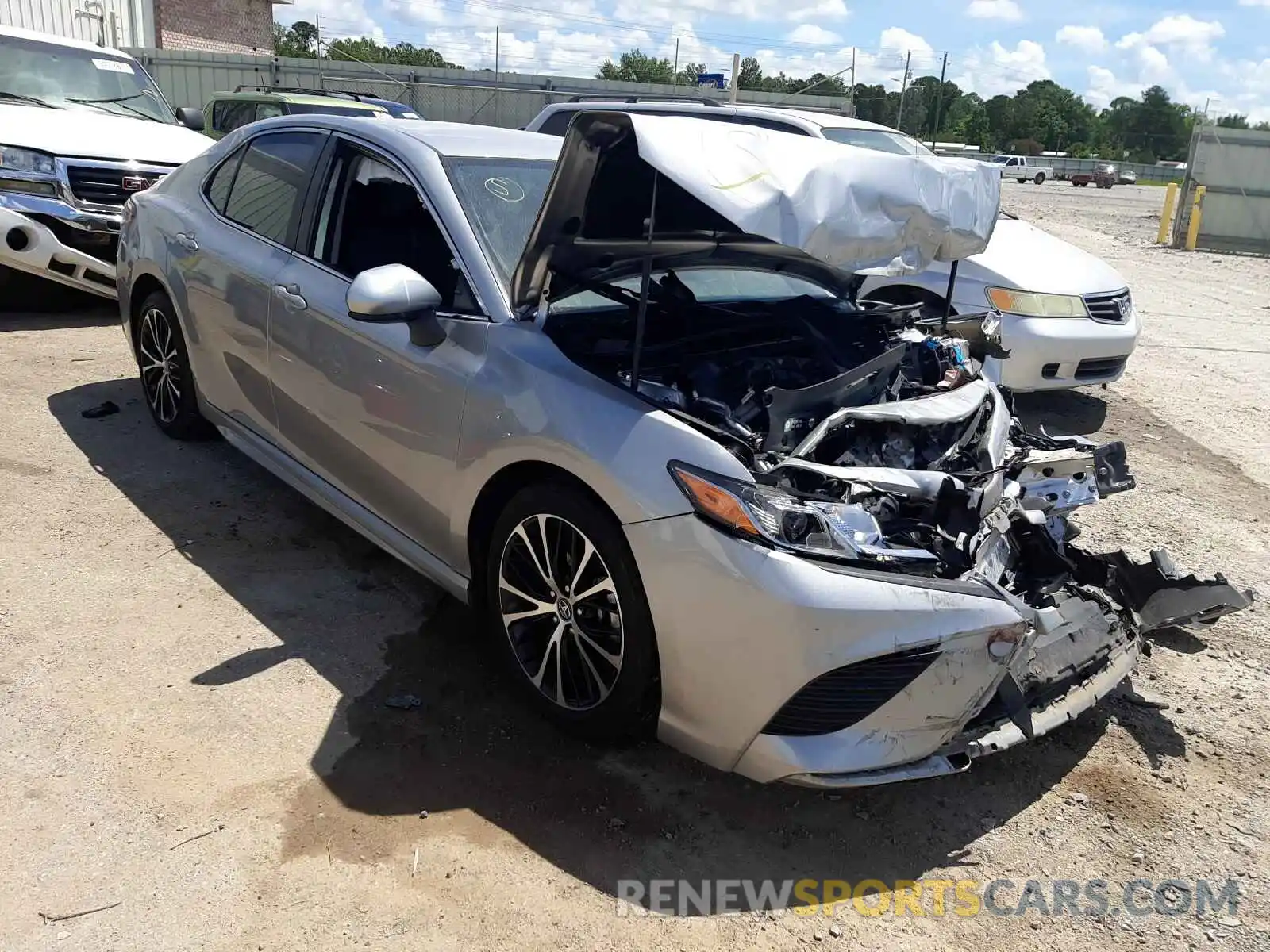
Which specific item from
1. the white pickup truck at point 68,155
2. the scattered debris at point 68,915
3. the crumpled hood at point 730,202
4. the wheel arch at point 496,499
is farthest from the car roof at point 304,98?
the scattered debris at point 68,915

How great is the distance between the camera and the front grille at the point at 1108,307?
6586mm

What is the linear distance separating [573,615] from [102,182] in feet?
20.9

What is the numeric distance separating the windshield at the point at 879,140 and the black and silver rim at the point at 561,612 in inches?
217

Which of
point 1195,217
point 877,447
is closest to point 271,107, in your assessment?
point 877,447

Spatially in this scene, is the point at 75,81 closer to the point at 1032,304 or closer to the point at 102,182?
the point at 102,182

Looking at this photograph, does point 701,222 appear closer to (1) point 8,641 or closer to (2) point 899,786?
(2) point 899,786

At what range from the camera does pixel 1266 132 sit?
18.6 meters

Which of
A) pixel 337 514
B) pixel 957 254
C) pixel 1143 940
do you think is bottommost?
pixel 1143 940

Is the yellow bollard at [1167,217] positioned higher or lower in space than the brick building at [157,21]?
lower

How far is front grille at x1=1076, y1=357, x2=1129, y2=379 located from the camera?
6.54 meters

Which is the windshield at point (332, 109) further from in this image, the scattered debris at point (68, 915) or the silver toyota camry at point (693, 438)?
the scattered debris at point (68, 915)

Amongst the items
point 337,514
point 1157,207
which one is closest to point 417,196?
point 337,514

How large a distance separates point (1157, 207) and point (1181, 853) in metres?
39.2

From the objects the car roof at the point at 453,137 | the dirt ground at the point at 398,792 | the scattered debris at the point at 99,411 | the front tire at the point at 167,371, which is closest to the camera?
the dirt ground at the point at 398,792
